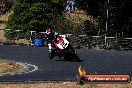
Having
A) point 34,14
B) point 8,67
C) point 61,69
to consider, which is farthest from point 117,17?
point 8,67

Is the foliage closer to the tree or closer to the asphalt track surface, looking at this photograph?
the tree

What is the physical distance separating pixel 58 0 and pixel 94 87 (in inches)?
1346

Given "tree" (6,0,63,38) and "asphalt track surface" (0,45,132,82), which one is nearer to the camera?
"asphalt track surface" (0,45,132,82)

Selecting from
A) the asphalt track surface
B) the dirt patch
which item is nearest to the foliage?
the asphalt track surface

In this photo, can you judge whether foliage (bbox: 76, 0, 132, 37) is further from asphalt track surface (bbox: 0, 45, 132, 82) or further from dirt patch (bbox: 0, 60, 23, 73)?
dirt patch (bbox: 0, 60, 23, 73)

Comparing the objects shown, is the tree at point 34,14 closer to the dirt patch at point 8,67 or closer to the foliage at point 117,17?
the foliage at point 117,17

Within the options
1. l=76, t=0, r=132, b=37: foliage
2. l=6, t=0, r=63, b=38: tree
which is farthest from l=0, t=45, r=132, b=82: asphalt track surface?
l=6, t=0, r=63, b=38: tree

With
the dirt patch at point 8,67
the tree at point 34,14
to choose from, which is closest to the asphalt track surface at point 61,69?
the dirt patch at point 8,67

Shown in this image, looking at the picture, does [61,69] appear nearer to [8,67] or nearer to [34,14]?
[8,67]

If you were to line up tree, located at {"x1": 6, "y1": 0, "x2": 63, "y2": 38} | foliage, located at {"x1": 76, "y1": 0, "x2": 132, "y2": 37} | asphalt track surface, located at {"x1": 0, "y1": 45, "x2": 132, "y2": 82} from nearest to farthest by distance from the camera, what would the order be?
1. asphalt track surface, located at {"x1": 0, "y1": 45, "x2": 132, "y2": 82}
2. foliage, located at {"x1": 76, "y1": 0, "x2": 132, "y2": 37}
3. tree, located at {"x1": 6, "y1": 0, "x2": 63, "y2": 38}

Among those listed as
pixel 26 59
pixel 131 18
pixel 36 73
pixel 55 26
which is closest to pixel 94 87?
pixel 36 73

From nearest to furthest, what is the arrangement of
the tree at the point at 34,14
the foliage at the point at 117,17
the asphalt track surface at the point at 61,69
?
1. the asphalt track surface at the point at 61,69
2. the foliage at the point at 117,17
3. the tree at the point at 34,14

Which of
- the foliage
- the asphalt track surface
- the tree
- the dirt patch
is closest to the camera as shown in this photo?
the asphalt track surface

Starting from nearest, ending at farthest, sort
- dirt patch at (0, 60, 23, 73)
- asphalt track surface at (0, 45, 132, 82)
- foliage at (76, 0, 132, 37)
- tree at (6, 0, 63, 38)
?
asphalt track surface at (0, 45, 132, 82) < dirt patch at (0, 60, 23, 73) < foliage at (76, 0, 132, 37) < tree at (6, 0, 63, 38)
